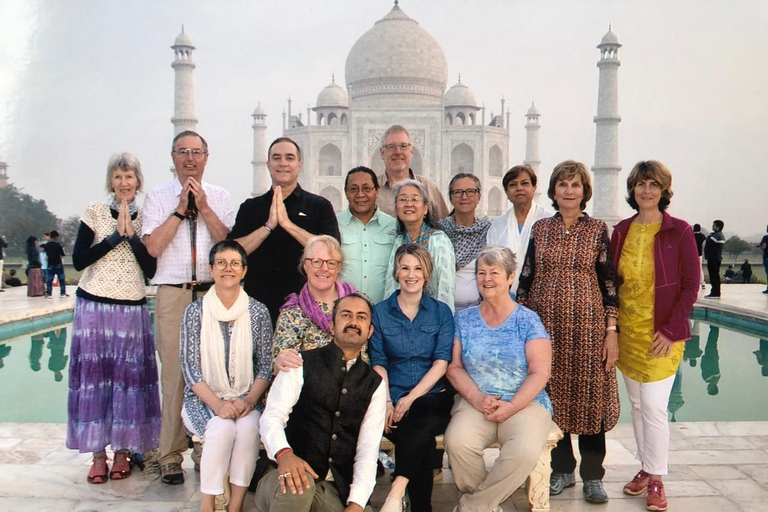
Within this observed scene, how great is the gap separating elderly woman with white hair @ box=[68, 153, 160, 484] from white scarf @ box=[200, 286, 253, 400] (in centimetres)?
52

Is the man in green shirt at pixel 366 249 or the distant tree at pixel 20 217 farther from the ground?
the distant tree at pixel 20 217

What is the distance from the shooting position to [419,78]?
24359 millimetres

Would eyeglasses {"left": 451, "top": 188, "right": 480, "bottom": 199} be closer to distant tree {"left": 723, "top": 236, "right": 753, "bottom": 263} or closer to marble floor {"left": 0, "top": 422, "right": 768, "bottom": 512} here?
marble floor {"left": 0, "top": 422, "right": 768, "bottom": 512}

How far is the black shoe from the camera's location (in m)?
2.65

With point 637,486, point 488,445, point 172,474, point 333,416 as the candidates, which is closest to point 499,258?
point 488,445

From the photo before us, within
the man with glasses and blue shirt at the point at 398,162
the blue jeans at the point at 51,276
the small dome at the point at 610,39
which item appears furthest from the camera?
the small dome at the point at 610,39

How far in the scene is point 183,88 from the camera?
20.3 metres

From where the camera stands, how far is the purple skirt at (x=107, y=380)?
269 centimetres

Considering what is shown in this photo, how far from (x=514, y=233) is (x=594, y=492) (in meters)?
1.14

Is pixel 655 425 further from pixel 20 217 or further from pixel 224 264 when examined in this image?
pixel 20 217

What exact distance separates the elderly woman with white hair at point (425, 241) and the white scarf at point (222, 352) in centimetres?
66

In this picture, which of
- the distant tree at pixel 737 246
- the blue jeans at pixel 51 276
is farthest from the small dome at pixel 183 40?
the distant tree at pixel 737 246

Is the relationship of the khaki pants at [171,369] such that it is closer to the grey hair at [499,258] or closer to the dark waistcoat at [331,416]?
the dark waistcoat at [331,416]

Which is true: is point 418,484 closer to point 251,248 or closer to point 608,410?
point 608,410
